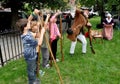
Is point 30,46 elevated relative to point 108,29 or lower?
elevated

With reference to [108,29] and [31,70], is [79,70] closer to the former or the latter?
[31,70]

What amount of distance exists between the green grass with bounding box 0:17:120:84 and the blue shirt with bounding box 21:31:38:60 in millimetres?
1170

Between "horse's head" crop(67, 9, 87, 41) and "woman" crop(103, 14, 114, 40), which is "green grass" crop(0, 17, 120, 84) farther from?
"woman" crop(103, 14, 114, 40)

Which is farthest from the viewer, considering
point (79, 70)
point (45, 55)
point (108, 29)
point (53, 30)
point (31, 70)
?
point (108, 29)

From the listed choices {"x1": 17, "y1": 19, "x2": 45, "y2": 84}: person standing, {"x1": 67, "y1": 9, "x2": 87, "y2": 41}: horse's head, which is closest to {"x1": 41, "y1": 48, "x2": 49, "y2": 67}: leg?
{"x1": 17, "y1": 19, "x2": 45, "y2": 84}: person standing

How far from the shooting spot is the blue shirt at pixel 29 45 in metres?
5.05

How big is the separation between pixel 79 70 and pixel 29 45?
92.1 inches

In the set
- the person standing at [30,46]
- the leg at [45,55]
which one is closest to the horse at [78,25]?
the leg at [45,55]

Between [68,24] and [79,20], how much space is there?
259 inches

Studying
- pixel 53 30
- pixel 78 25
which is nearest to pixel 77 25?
pixel 78 25

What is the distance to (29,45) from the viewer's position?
518 centimetres

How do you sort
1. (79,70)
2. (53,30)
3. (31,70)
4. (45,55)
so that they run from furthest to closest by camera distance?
(79,70)
(53,30)
(45,55)
(31,70)

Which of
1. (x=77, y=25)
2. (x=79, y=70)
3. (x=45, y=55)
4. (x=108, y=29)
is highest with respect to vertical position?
(x=77, y=25)

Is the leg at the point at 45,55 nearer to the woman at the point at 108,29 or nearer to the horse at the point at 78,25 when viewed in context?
the horse at the point at 78,25
